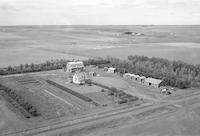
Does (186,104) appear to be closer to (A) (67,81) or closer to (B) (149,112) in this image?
(B) (149,112)

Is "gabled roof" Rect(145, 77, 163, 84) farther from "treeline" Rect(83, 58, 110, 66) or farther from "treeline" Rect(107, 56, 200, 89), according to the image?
"treeline" Rect(83, 58, 110, 66)

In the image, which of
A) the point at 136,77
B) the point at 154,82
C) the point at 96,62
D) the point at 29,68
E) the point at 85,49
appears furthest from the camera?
the point at 85,49

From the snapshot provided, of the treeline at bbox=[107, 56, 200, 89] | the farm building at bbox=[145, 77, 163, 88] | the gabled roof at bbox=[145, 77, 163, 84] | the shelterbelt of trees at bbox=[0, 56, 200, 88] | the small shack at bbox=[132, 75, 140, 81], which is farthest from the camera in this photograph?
the small shack at bbox=[132, 75, 140, 81]

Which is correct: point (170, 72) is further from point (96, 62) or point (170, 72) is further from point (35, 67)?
point (35, 67)

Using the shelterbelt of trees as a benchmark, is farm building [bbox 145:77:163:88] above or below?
below

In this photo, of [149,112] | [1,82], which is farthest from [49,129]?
[1,82]

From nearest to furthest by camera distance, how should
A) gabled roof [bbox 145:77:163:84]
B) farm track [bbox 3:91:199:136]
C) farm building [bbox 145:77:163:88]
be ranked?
farm track [bbox 3:91:199:136], farm building [bbox 145:77:163:88], gabled roof [bbox 145:77:163:84]

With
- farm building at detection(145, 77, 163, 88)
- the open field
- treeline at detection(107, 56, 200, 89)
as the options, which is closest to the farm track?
farm building at detection(145, 77, 163, 88)

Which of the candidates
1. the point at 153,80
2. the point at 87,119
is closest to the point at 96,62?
the point at 153,80

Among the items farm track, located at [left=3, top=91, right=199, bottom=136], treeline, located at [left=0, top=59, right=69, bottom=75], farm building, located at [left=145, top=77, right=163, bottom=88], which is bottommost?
farm track, located at [left=3, top=91, right=199, bottom=136]

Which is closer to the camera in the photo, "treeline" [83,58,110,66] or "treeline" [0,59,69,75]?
"treeline" [0,59,69,75]
